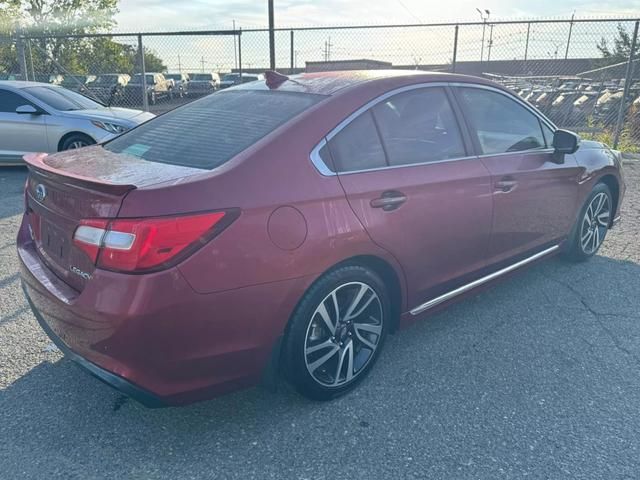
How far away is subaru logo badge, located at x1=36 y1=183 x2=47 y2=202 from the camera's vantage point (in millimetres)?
2646

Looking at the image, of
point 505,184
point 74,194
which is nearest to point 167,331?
point 74,194

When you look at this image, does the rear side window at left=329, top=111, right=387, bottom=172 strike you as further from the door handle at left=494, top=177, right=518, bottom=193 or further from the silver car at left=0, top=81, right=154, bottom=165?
the silver car at left=0, top=81, right=154, bottom=165

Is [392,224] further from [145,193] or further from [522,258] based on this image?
[522,258]

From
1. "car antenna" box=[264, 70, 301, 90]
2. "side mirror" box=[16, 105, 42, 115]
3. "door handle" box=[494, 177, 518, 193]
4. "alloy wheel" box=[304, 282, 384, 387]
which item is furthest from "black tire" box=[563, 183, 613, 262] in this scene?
"side mirror" box=[16, 105, 42, 115]

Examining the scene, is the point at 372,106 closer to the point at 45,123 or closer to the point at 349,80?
the point at 349,80

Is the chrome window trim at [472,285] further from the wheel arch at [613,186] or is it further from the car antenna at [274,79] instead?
the car antenna at [274,79]

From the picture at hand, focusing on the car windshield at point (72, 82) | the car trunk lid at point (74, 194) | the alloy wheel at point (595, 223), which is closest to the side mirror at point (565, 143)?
the alloy wheel at point (595, 223)

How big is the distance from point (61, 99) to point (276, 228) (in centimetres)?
785

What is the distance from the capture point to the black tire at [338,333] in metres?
2.55

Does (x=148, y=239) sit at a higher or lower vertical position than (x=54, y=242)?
higher

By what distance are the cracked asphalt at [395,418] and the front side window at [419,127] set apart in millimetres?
1222

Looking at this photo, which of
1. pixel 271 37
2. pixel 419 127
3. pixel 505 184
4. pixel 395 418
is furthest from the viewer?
pixel 271 37

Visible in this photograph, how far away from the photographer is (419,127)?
3182 mm

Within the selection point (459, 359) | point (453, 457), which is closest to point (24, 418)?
point (453, 457)
